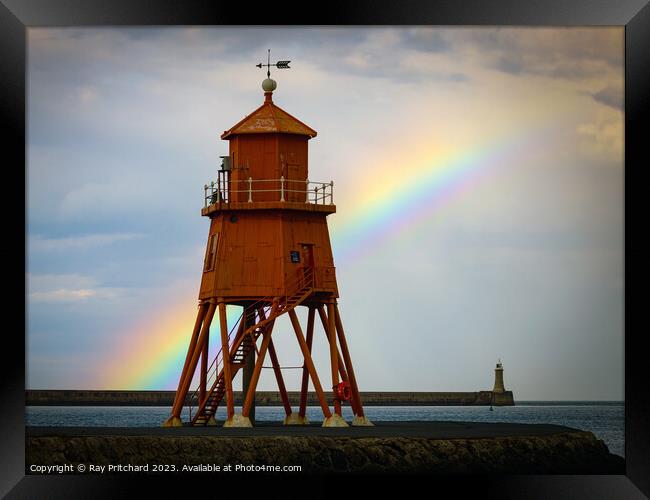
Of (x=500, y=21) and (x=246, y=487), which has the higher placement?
(x=500, y=21)

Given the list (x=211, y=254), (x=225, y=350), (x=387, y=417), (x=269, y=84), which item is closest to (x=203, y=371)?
(x=225, y=350)

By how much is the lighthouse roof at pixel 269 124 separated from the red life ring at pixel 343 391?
30.3 ft

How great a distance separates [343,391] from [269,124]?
10.1 meters

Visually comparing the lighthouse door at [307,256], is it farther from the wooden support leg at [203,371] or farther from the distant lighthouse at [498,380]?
the distant lighthouse at [498,380]

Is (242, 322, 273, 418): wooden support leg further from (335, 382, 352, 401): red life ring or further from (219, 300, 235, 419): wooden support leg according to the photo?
(335, 382, 352, 401): red life ring

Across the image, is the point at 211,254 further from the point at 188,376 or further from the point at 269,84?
the point at 269,84

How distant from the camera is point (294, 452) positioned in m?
60.1

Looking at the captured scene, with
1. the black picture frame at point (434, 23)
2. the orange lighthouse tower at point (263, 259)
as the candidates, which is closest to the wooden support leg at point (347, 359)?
the orange lighthouse tower at point (263, 259)

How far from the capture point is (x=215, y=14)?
163 ft

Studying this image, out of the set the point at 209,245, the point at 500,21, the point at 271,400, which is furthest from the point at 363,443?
the point at 271,400

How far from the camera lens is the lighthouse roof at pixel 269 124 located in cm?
6662

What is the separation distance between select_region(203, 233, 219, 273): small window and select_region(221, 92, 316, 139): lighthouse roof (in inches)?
149

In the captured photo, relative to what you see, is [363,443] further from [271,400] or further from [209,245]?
[271,400]

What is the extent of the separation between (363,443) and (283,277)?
27.1ft
